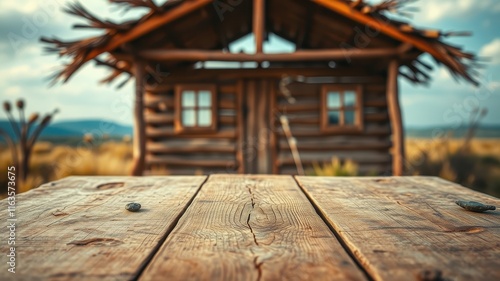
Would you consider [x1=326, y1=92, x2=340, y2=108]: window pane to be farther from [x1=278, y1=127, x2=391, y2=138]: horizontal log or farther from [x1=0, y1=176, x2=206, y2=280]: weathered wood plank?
[x1=0, y1=176, x2=206, y2=280]: weathered wood plank

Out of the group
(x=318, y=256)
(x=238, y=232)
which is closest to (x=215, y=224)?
(x=238, y=232)

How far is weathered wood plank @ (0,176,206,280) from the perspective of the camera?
0.94m

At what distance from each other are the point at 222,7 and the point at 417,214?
686cm

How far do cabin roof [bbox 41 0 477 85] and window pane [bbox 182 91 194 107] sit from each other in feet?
2.23

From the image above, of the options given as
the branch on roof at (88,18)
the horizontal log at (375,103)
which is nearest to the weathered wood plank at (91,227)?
the branch on roof at (88,18)

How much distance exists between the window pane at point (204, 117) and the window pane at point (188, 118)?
0.13m

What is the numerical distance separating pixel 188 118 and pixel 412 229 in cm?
796

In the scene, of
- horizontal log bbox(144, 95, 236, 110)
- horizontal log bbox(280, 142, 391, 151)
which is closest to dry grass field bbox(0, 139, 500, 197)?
horizontal log bbox(280, 142, 391, 151)

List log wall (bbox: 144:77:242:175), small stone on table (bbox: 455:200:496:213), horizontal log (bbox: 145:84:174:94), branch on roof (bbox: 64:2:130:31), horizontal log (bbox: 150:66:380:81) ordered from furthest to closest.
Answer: horizontal log (bbox: 145:84:174:94)
log wall (bbox: 144:77:242:175)
horizontal log (bbox: 150:66:380:81)
branch on roof (bbox: 64:2:130:31)
small stone on table (bbox: 455:200:496:213)

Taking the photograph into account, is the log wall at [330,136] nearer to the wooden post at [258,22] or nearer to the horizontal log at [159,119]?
the wooden post at [258,22]

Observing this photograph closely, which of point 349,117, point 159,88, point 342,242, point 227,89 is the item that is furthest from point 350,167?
point 342,242

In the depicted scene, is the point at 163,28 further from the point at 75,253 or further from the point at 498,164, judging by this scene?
the point at 498,164

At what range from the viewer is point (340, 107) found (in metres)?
8.82

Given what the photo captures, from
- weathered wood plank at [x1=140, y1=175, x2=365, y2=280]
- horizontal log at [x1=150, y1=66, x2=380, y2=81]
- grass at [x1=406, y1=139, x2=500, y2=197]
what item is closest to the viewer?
weathered wood plank at [x1=140, y1=175, x2=365, y2=280]
